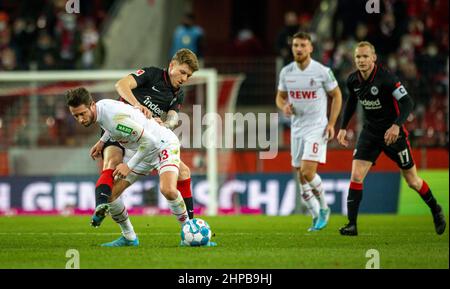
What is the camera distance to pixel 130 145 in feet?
34.7

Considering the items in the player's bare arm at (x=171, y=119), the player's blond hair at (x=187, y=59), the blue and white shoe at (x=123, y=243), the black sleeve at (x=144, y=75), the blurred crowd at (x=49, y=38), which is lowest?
the blue and white shoe at (x=123, y=243)

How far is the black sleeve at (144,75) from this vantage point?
11.5 metres

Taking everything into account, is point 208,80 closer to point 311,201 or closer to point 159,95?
point 311,201

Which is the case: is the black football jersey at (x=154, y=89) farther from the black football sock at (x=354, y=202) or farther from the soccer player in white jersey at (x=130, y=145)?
the black football sock at (x=354, y=202)

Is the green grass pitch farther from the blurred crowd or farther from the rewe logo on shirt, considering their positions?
the blurred crowd

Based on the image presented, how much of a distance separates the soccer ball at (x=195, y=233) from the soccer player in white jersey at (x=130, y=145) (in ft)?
0.88

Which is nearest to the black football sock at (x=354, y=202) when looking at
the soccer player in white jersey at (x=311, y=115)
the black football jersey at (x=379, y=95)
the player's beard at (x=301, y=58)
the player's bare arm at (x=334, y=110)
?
the black football jersey at (x=379, y=95)

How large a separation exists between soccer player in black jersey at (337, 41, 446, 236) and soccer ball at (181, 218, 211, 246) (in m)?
2.45

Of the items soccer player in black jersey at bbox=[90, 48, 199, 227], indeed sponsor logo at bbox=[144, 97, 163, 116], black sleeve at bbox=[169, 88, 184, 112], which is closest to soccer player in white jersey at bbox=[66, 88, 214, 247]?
soccer player in black jersey at bbox=[90, 48, 199, 227]

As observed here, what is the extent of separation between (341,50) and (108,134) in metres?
11.0

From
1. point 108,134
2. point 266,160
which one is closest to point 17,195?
point 266,160

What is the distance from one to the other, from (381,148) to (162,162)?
3.20 meters

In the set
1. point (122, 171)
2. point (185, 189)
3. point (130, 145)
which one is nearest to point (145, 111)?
point (130, 145)
